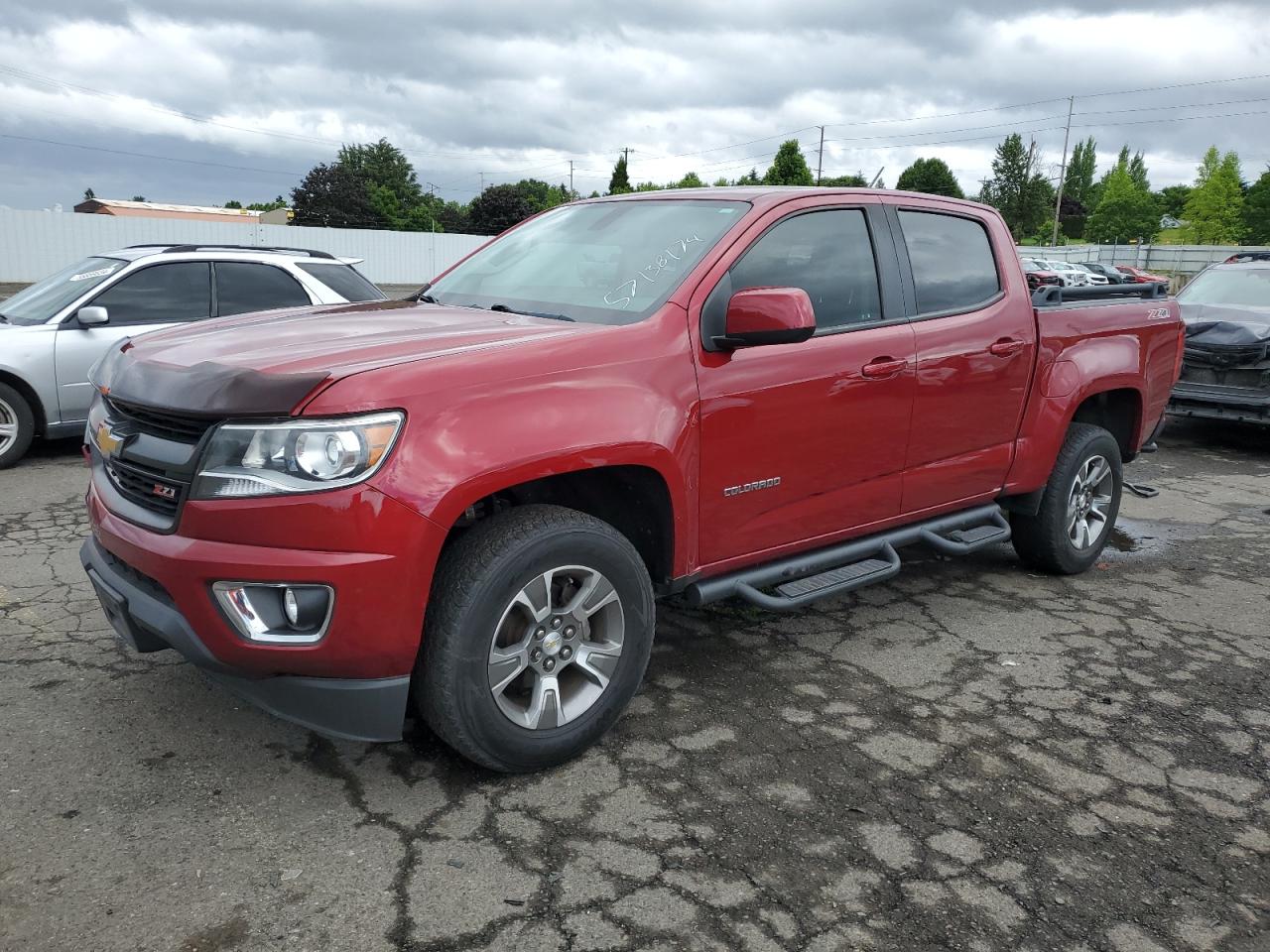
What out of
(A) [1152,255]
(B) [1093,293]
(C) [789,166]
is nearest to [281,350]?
(B) [1093,293]

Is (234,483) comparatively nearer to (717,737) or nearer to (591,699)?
(591,699)

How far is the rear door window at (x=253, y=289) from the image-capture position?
296 inches

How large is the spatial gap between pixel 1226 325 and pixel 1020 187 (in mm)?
86607

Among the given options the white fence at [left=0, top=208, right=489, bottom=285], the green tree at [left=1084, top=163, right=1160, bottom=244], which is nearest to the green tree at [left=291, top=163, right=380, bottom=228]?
the white fence at [left=0, top=208, right=489, bottom=285]

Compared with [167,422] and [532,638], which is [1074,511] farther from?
[167,422]

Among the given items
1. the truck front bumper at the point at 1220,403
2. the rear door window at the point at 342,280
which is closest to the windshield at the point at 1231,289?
the truck front bumper at the point at 1220,403

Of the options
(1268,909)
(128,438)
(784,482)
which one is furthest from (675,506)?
(1268,909)

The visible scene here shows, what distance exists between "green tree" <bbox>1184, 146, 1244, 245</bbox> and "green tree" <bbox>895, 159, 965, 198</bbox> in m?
18.6

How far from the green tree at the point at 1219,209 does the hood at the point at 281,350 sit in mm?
77193

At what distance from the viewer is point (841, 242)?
3930 millimetres

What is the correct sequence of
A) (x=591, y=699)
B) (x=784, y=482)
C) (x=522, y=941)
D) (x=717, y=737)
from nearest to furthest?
(x=522, y=941)
(x=591, y=699)
(x=717, y=737)
(x=784, y=482)

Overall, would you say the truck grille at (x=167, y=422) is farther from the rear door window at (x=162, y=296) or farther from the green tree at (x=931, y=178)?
the green tree at (x=931, y=178)

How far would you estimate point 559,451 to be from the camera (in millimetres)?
2844

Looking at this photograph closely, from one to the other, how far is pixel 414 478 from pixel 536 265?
1.64m
